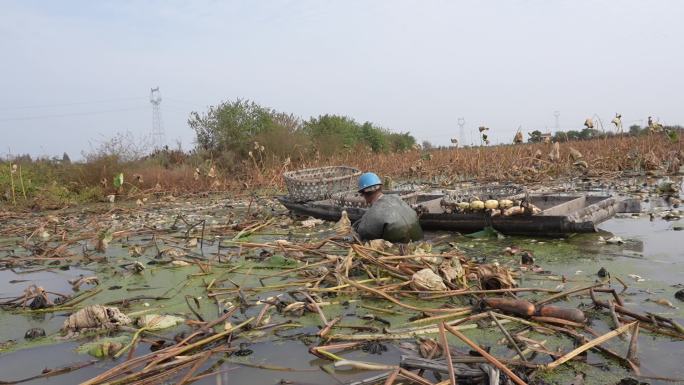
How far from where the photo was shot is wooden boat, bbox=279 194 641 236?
5.36 metres

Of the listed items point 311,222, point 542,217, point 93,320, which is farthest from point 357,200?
point 93,320

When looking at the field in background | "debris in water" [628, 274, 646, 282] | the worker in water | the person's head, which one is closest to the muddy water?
"debris in water" [628, 274, 646, 282]

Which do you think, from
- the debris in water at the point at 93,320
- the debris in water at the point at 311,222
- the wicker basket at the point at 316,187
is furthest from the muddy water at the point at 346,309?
the wicker basket at the point at 316,187

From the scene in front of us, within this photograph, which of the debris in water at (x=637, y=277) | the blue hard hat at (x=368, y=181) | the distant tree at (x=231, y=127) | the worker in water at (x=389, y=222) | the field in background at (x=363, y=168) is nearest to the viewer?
the debris in water at (x=637, y=277)

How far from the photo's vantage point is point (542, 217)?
216 inches

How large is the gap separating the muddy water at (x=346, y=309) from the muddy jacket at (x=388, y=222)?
2.10 feet

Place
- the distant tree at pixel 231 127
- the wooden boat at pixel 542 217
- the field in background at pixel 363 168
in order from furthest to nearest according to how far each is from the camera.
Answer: the distant tree at pixel 231 127 < the field in background at pixel 363 168 < the wooden boat at pixel 542 217

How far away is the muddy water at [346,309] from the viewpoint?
252cm

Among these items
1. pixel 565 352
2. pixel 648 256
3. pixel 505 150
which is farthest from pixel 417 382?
pixel 505 150

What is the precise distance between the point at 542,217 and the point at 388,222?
1.65 metres

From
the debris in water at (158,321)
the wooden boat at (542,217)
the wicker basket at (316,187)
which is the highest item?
the wicker basket at (316,187)

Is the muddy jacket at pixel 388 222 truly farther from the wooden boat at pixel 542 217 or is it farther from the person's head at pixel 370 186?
the wooden boat at pixel 542 217

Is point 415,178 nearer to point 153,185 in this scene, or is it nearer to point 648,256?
point 153,185

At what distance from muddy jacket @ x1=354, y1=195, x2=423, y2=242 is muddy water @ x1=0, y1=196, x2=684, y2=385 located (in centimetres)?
64
